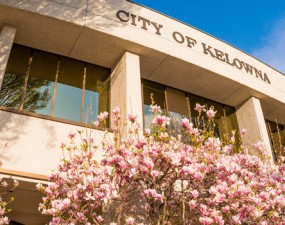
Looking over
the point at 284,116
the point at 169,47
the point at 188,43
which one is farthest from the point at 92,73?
the point at 284,116

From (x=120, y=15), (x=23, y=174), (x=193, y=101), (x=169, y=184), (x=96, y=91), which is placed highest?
(x=120, y=15)

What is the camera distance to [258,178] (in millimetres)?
5543

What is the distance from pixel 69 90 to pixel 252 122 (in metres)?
6.30

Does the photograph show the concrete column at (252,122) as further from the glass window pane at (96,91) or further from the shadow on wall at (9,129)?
the shadow on wall at (9,129)

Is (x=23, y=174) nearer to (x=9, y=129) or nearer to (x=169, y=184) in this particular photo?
(x=9, y=129)

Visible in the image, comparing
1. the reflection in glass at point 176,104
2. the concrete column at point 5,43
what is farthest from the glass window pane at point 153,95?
the concrete column at point 5,43

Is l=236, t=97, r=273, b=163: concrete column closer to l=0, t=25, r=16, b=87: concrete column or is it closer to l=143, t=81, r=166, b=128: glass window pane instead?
l=143, t=81, r=166, b=128: glass window pane

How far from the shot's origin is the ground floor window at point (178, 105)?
1002cm

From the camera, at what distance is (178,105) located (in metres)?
10.5

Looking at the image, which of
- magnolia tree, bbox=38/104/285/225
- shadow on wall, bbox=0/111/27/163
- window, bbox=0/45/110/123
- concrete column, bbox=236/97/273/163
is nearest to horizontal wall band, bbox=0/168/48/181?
shadow on wall, bbox=0/111/27/163

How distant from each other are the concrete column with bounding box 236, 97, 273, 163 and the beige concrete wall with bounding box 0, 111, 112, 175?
221 inches

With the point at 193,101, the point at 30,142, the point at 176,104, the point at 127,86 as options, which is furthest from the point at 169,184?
the point at 193,101

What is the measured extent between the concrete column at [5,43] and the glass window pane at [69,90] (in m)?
1.56

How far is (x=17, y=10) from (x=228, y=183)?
6496 mm
